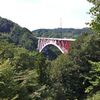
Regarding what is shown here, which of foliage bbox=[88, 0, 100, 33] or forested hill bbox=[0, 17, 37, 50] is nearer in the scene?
foliage bbox=[88, 0, 100, 33]

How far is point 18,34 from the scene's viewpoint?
176 meters

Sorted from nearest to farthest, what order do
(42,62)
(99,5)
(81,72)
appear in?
(99,5) < (42,62) < (81,72)

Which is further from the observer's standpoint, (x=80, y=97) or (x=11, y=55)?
(x=80, y=97)

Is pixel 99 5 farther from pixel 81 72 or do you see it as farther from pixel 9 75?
pixel 81 72

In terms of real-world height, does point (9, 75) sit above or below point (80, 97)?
above

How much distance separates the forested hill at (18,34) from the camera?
535ft

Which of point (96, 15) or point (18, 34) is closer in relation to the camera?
point (96, 15)

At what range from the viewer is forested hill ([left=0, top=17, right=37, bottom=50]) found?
163125 mm

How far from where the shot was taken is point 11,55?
159 feet

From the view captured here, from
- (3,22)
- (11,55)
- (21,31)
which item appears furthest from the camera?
(3,22)

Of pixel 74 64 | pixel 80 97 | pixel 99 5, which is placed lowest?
pixel 80 97

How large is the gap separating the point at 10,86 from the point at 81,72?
35.4 meters

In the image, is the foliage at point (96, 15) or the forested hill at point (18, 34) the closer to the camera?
the foliage at point (96, 15)

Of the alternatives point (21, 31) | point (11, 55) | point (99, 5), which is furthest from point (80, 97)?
point (21, 31)
